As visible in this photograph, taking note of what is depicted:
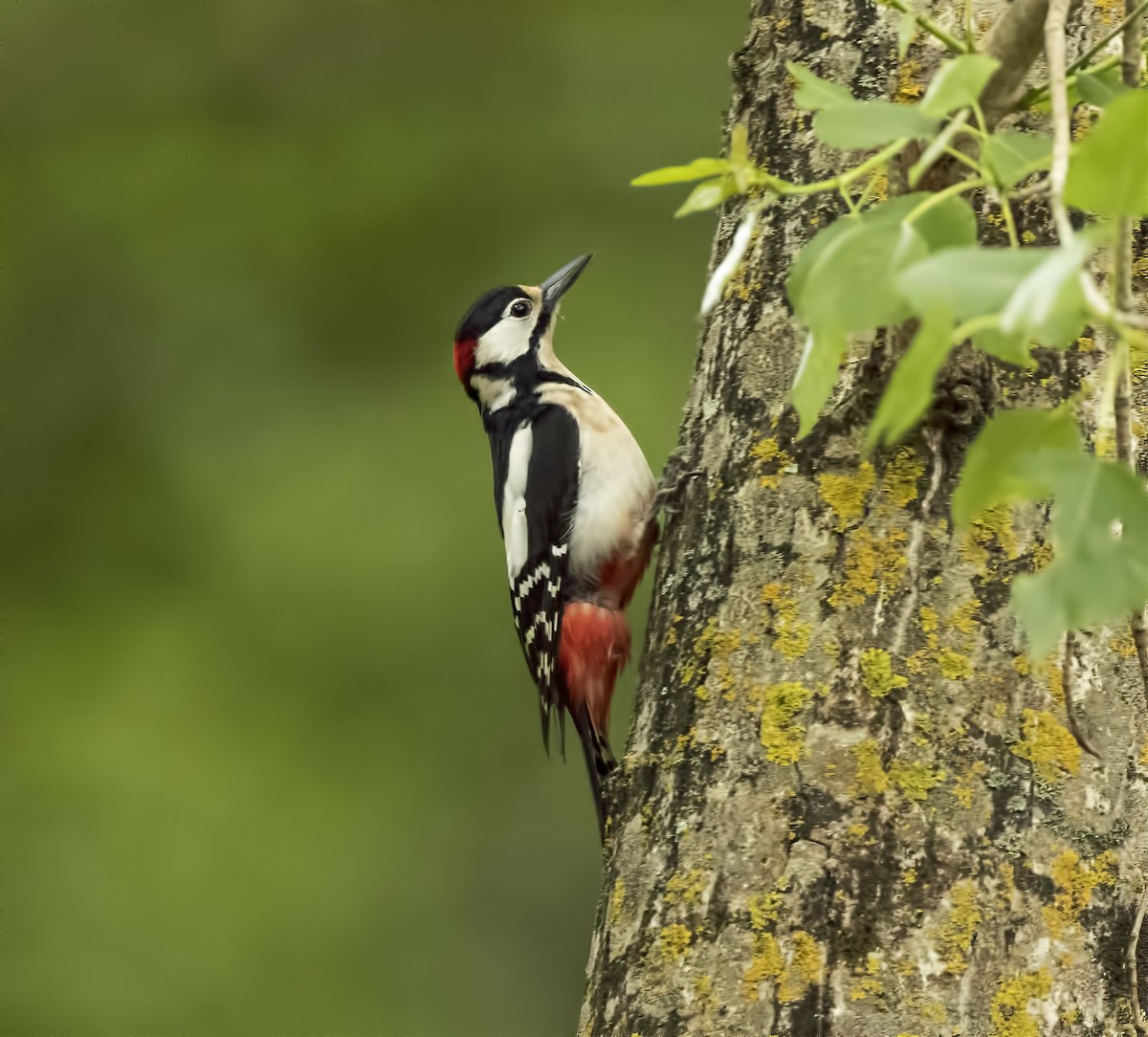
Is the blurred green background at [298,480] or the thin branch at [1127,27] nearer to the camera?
the thin branch at [1127,27]

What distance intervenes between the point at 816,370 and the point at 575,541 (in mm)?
2113

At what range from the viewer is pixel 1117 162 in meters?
0.88

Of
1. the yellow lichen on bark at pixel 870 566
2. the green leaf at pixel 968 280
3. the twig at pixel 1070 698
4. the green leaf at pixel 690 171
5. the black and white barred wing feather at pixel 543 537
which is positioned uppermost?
the black and white barred wing feather at pixel 543 537

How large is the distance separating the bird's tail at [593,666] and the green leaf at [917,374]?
7.18ft

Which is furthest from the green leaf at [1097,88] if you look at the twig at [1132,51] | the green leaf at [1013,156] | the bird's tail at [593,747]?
the bird's tail at [593,747]

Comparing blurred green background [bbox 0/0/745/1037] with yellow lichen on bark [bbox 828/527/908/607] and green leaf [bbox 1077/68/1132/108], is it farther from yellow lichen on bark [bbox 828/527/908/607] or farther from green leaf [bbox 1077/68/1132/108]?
green leaf [bbox 1077/68/1132/108]

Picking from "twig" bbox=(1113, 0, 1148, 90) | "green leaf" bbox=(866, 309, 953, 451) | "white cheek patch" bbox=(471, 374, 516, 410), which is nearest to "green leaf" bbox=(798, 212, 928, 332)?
"green leaf" bbox=(866, 309, 953, 451)

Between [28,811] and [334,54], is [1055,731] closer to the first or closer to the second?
[28,811]

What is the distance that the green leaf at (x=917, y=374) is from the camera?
862 millimetres

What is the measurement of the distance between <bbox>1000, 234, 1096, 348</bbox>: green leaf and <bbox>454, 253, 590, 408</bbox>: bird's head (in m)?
2.82

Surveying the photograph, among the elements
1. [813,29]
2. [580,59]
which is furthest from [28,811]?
[813,29]

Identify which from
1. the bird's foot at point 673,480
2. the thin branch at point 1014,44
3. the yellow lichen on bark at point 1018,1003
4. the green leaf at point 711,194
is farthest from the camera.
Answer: the bird's foot at point 673,480

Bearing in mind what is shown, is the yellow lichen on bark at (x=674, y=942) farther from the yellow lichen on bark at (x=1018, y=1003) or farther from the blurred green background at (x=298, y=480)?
the blurred green background at (x=298, y=480)

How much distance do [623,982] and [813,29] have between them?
4.52 ft
